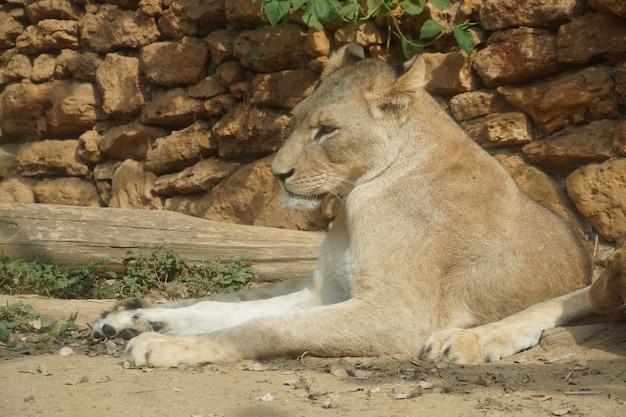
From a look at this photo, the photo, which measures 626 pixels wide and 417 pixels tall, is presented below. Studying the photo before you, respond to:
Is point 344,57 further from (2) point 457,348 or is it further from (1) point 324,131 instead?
(2) point 457,348

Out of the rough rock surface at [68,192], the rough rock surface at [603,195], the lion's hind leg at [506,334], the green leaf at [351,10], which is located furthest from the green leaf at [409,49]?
the rough rock surface at [68,192]

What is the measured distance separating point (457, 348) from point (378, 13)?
3.68m

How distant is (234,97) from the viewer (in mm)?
8117

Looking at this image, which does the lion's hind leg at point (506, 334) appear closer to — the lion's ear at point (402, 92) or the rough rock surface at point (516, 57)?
the lion's ear at point (402, 92)

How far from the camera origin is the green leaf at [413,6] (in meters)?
6.74

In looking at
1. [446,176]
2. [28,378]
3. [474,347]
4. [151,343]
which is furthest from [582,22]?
[28,378]

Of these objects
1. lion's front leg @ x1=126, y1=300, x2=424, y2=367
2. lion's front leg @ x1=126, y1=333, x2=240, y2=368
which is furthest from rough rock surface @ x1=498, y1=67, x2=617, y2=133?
lion's front leg @ x1=126, y1=333, x2=240, y2=368

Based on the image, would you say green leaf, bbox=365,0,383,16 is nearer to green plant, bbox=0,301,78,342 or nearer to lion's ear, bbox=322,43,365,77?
lion's ear, bbox=322,43,365,77

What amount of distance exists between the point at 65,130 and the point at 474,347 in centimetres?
627

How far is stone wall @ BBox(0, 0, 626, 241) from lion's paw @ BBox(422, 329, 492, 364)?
7.66 feet

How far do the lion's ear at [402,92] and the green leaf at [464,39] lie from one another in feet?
4.95

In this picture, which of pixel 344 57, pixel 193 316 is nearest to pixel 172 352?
pixel 193 316

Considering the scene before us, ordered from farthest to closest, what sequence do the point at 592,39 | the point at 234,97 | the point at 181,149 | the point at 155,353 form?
the point at 181,149 → the point at 234,97 → the point at 592,39 → the point at 155,353

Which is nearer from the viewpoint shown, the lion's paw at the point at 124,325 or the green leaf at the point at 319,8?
the lion's paw at the point at 124,325
